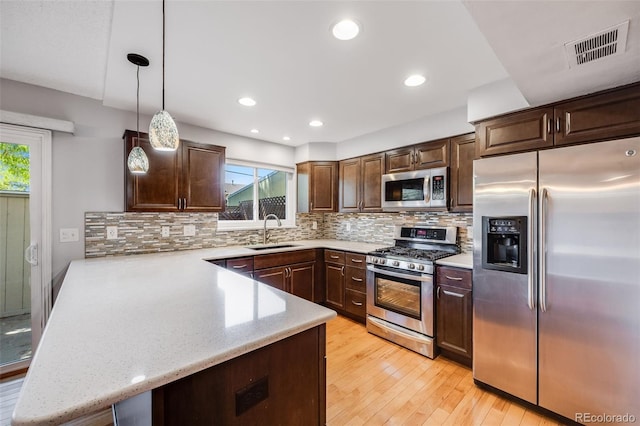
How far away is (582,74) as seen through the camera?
1.52 metres

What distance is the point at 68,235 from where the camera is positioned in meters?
2.38

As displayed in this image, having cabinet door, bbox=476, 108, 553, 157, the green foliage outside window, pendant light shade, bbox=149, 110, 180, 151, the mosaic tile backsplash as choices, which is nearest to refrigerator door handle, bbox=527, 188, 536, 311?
cabinet door, bbox=476, 108, 553, 157

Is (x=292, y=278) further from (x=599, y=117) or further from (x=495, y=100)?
(x=599, y=117)

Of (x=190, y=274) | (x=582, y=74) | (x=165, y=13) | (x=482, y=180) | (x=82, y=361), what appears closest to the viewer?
(x=82, y=361)

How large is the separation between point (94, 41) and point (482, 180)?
9.33ft

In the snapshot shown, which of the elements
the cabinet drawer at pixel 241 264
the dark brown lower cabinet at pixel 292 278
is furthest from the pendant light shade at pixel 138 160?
the dark brown lower cabinet at pixel 292 278

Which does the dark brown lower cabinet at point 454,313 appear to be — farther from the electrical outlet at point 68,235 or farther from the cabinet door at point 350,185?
the electrical outlet at point 68,235

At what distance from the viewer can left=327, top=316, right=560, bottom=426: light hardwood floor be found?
177 cm

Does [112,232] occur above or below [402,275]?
above

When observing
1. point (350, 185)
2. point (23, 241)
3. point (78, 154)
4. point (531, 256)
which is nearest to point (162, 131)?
point (78, 154)

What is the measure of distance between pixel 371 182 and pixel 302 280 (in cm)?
154

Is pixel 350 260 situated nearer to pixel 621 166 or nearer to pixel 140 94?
pixel 621 166

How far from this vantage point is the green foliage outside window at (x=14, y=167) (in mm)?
2127

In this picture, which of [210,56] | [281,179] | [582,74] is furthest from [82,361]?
[281,179]
